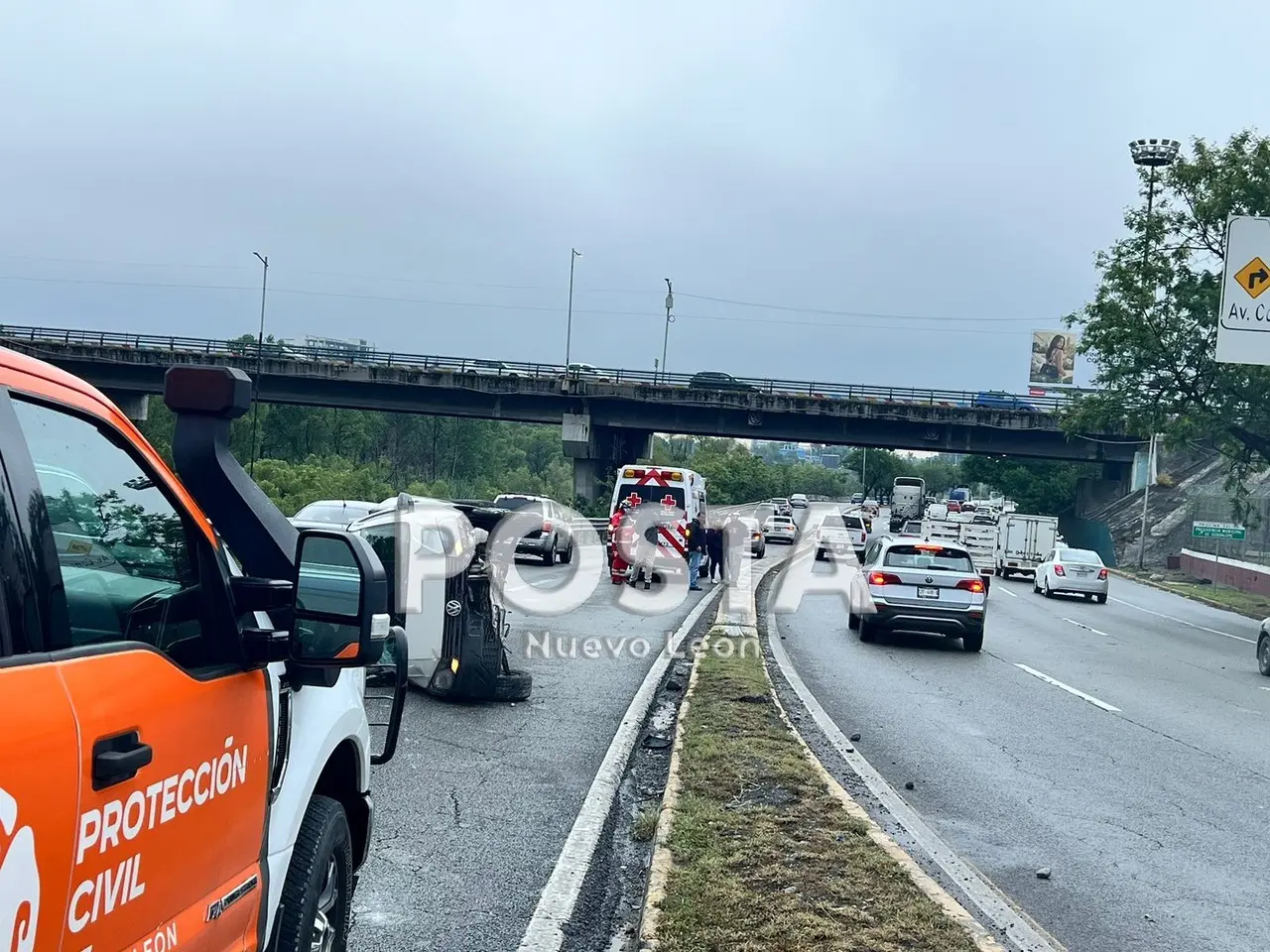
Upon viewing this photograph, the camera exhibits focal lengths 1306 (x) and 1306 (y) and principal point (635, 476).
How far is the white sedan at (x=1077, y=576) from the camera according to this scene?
36594 mm

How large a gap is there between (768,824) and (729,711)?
12.6 ft

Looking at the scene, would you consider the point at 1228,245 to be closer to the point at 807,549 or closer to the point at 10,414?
the point at 10,414

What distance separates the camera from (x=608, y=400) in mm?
60688

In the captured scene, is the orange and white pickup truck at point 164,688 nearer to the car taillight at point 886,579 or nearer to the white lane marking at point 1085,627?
the car taillight at point 886,579

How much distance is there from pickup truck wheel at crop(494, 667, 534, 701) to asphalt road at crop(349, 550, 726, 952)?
0.11 m

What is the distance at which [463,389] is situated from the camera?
59.8 meters

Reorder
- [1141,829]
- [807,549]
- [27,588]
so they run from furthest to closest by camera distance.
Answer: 1. [807,549]
2. [1141,829]
3. [27,588]

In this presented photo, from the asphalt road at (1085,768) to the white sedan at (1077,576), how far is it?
575 inches

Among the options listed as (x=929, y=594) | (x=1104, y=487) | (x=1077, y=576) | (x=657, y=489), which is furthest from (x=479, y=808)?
(x=1104, y=487)

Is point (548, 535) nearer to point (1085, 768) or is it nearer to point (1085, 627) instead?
point (1085, 627)

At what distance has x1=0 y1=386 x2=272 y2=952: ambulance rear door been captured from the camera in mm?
2639

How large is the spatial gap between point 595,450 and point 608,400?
2.82 m

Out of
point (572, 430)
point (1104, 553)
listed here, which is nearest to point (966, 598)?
point (572, 430)

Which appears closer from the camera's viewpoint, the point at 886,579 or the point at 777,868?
the point at 777,868
